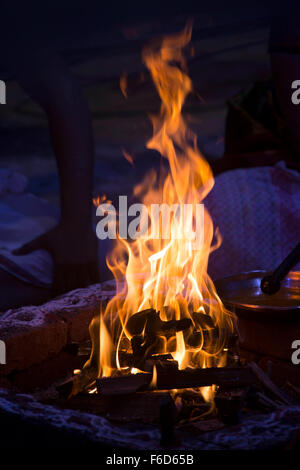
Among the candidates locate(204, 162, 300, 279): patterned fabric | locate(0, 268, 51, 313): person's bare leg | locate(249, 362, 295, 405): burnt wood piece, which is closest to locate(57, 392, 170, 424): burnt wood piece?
locate(249, 362, 295, 405): burnt wood piece

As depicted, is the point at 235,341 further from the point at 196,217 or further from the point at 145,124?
the point at 145,124

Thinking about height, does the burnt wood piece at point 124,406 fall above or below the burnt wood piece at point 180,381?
below

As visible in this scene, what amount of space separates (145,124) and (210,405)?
118 inches

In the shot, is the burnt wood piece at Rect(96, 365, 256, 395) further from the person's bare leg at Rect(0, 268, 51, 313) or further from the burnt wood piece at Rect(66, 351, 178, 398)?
the person's bare leg at Rect(0, 268, 51, 313)

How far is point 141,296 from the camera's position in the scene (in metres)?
2.07

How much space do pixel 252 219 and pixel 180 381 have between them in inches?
64.1

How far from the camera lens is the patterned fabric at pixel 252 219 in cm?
297

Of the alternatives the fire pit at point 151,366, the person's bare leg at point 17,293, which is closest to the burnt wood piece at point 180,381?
the fire pit at point 151,366

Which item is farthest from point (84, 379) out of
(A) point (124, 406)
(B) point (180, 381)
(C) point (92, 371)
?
(B) point (180, 381)

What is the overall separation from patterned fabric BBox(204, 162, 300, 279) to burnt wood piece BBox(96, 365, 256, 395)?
4.51ft

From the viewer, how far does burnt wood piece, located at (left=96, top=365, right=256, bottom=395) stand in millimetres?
1570

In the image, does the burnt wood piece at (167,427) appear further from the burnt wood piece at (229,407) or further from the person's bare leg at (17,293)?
the person's bare leg at (17,293)

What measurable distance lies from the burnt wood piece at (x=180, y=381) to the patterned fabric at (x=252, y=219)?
1.37m

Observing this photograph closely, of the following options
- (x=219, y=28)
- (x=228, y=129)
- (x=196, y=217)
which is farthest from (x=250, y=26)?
(x=196, y=217)
